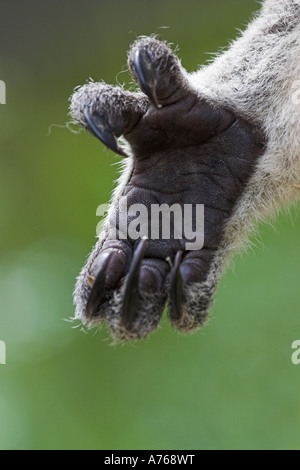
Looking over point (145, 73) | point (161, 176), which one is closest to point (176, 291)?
point (161, 176)

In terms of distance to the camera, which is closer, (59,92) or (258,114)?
(258,114)

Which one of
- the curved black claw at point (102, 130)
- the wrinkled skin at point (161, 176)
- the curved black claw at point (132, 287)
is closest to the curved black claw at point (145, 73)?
the wrinkled skin at point (161, 176)

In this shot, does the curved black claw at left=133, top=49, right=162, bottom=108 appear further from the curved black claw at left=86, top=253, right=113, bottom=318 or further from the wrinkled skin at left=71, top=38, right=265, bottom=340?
the curved black claw at left=86, top=253, right=113, bottom=318

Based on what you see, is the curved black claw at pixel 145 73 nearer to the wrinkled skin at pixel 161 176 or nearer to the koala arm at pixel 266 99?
the wrinkled skin at pixel 161 176

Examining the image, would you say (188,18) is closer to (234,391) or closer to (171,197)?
(234,391)

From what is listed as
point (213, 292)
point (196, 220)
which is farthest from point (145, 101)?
point (213, 292)

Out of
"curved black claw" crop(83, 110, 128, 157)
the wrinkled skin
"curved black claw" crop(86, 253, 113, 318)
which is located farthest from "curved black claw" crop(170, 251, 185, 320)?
"curved black claw" crop(83, 110, 128, 157)

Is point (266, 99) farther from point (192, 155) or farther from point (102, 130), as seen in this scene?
point (102, 130)
